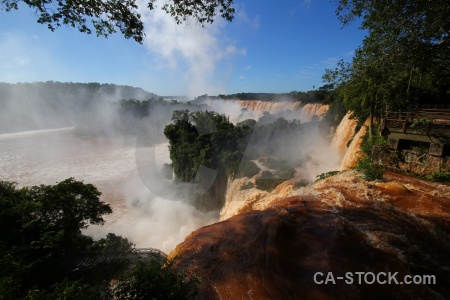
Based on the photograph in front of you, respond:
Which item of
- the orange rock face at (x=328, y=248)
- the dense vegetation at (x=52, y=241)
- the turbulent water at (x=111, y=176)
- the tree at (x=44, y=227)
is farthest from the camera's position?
the turbulent water at (x=111, y=176)

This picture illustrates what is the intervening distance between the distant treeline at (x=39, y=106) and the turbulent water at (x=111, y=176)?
12.3 metres

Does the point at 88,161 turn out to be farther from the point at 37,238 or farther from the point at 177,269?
the point at 177,269

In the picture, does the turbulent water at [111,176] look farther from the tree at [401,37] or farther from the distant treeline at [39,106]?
the tree at [401,37]

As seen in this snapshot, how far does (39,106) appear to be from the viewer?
73312mm

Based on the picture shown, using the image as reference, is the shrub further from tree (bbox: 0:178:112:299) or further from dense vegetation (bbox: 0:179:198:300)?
tree (bbox: 0:178:112:299)

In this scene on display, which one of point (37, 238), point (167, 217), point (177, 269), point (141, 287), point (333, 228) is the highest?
point (141, 287)

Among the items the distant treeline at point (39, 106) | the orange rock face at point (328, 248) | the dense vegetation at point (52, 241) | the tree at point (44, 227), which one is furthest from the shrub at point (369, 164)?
the distant treeline at point (39, 106)

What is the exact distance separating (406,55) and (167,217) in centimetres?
2189

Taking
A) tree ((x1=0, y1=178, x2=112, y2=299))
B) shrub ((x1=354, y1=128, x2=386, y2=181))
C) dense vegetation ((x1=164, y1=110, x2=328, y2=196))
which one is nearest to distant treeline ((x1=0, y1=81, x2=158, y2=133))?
dense vegetation ((x1=164, y1=110, x2=328, y2=196))

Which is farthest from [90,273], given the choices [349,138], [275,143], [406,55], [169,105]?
[169,105]

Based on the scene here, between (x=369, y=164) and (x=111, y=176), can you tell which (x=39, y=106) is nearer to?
(x=111, y=176)

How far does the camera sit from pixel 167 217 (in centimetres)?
2262

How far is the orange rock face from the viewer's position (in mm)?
4523

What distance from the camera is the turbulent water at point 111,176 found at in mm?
20781
